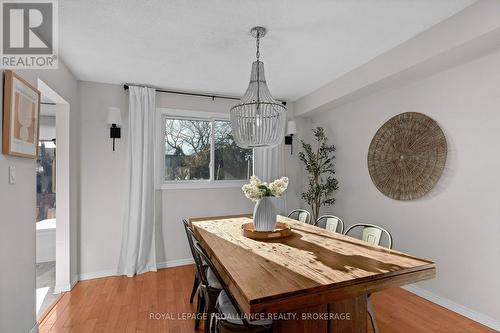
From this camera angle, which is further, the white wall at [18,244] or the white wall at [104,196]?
the white wall at [104,196]

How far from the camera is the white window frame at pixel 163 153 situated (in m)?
3.49

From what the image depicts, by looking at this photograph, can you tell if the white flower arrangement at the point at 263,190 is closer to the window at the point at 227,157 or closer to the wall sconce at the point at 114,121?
the window at the point at 227,157

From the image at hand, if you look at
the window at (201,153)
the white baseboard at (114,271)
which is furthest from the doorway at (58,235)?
the window at (201,153)

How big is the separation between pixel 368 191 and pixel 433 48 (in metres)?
1.66

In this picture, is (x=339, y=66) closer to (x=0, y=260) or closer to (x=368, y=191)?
(x=368, y=191)

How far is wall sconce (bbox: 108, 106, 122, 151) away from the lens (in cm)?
310

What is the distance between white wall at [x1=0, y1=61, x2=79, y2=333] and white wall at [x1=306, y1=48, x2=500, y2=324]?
10.9 ft

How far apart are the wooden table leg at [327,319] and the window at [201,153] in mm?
2491

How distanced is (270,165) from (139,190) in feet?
6.18

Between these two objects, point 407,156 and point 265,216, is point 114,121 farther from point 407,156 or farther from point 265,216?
point 407,156

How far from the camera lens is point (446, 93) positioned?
2.39m

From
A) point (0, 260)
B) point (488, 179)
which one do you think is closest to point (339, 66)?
point (488, 179)

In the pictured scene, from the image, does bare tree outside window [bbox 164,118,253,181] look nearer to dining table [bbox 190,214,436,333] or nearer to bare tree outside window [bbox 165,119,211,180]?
bare tree outside window [bbox 165,119,211,180]

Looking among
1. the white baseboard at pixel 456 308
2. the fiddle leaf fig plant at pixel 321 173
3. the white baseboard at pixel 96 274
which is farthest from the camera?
the fiddle leaf fig plant at pixel 321 173
